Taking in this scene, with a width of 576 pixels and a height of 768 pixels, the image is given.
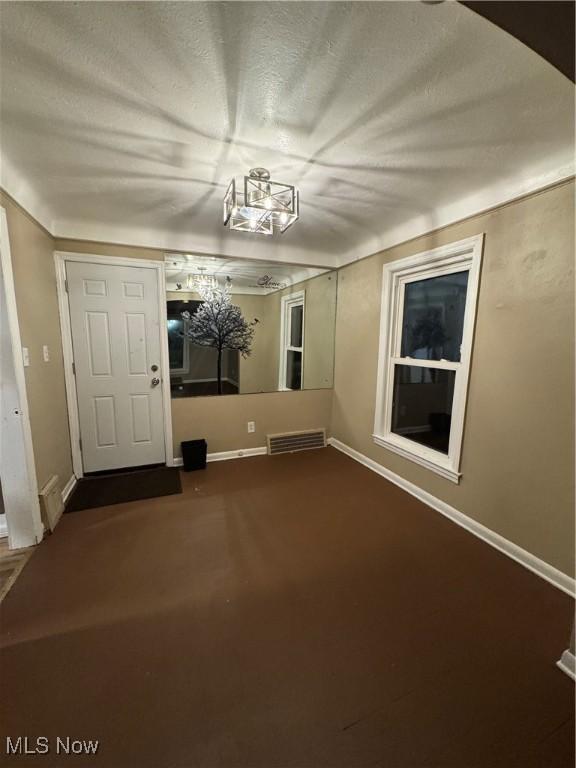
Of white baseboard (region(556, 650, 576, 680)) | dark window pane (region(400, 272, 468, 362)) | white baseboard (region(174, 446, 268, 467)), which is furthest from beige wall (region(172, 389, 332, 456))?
white baseboard (region(556, 650, 576, 680))

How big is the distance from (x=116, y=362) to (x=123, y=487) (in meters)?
1.19

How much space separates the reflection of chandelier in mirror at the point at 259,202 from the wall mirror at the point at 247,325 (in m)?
1.41

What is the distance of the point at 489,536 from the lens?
208 cm

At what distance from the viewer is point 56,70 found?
1.17 m

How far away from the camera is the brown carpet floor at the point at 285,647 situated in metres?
1.06

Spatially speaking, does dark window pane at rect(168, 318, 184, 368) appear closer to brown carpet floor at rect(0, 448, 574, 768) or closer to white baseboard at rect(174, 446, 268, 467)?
white baseboard at rect(174, 446, 268, 467)

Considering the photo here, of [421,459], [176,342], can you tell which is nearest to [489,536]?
[421,459]

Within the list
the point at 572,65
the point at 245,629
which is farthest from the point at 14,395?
the point at 572,65

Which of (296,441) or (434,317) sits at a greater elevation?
(434,317)

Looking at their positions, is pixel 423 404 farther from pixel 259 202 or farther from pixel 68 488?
pixel 68 488

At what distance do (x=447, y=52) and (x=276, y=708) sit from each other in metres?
2.49

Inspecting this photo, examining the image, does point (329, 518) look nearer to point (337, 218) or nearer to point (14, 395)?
point (14, 395)

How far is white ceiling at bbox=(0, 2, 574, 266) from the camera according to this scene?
0.99 meters

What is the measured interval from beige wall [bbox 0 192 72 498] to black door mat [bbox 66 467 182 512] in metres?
0.21
